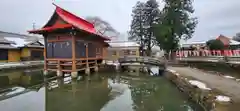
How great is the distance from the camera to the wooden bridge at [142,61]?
52.8 ft

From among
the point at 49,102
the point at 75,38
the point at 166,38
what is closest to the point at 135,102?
the point at 49,102

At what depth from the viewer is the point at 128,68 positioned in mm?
18906

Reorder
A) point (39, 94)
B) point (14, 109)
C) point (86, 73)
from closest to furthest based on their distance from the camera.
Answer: point (14, 109) → point (39, 94) → point (86, 73)

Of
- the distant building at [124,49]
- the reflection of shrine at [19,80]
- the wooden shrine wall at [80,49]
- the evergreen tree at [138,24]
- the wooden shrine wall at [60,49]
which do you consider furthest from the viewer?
the distant building at [124,49]

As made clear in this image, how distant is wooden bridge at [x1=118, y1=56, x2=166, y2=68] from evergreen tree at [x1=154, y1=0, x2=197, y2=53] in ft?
16.8

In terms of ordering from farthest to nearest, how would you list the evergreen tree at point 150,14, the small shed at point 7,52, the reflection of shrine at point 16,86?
the evergreen tree at point 150,14, the small shed at point 7,52, the reflection of shrine at point 16,86

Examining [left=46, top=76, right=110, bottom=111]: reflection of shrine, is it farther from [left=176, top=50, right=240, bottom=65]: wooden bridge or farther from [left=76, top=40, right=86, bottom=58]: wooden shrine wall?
[left=176, top=50, right=240, bottom=65]: wooden bridge

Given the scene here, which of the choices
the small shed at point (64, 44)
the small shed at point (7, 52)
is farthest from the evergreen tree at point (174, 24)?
the small shed at point (7, 52)

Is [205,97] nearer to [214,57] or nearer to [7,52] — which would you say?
[214,57]

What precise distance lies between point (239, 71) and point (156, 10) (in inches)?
648

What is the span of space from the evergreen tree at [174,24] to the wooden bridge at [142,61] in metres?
5.11

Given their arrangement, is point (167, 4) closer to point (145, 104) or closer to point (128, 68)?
point (128, 68)

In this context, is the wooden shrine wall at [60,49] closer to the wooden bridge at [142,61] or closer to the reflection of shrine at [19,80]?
the reflection of shrine at [19,80]

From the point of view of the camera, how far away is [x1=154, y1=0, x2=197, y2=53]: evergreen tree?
2142 centimetres
